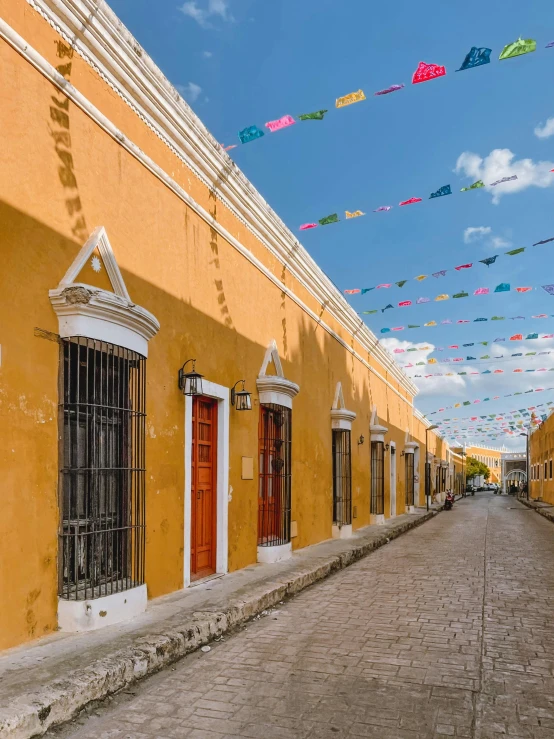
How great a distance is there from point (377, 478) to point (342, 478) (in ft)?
16.2

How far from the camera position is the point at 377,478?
1930 cm

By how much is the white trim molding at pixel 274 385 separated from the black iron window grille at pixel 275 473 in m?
0.14

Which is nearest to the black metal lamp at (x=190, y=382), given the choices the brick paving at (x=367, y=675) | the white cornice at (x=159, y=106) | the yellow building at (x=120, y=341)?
the yellow building at (x=120, y=341)

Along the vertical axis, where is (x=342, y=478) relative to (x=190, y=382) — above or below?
below

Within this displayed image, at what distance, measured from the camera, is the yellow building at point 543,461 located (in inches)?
1129

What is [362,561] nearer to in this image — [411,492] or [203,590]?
[203,590]

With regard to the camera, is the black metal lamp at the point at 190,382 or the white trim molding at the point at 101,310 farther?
the black metal lamp at the point at 190,382

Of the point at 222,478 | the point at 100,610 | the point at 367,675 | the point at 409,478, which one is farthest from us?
the point at 409,478

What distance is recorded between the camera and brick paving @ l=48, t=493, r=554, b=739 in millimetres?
3826

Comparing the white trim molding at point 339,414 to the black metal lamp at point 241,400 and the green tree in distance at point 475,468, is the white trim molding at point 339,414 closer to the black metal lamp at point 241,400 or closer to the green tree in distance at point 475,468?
the black metal lamp at point 241,400

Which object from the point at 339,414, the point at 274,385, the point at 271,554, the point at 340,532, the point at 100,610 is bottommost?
the point at 340,532

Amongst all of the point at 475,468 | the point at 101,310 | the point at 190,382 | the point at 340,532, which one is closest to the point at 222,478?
the point at 190,382

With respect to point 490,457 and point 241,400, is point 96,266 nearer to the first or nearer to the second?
point 241,400

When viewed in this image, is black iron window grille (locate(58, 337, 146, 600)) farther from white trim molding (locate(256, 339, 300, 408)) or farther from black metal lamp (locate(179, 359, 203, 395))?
white trim molding (locate(256, 339, 300, 408))
